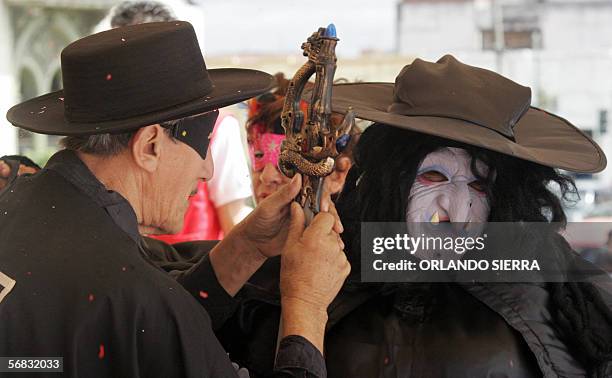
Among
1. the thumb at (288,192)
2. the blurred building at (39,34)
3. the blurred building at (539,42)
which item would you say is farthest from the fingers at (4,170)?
the blurred building at (539,42)

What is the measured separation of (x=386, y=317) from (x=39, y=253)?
0.75 metres

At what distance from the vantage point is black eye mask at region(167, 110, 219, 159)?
1561 mm

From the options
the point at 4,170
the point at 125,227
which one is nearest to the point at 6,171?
the point at 4,170

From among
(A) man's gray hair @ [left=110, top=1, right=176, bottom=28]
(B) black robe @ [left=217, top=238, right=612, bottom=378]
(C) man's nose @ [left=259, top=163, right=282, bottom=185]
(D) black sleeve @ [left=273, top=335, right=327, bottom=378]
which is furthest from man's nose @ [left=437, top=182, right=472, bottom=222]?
(A) man's gray hair @ [left=110, top=1, right=176, bottom=28]

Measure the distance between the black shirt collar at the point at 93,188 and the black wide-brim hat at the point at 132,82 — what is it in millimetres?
50

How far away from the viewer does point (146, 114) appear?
1479 millimetres

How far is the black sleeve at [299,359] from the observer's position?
60.2 inches

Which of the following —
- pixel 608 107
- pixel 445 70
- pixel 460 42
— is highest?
pixel 445 70

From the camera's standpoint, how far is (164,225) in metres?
1.61

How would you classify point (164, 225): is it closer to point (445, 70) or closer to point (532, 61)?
point (445, 70)

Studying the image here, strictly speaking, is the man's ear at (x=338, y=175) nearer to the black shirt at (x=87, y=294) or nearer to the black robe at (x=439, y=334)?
the black robe at (x=439, y=334)

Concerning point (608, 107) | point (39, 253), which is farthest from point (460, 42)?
point (39, 253)

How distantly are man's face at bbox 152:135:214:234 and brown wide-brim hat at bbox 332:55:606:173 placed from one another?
0.32 meters

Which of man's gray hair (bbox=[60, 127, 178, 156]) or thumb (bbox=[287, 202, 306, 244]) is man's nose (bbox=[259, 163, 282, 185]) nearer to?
thumb (bbox=[287, 202, 306, 244])
